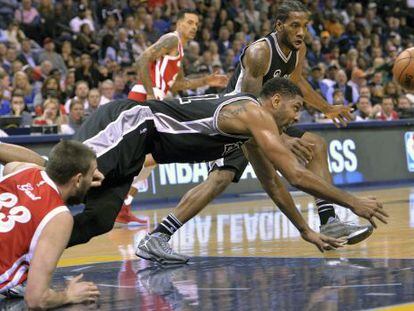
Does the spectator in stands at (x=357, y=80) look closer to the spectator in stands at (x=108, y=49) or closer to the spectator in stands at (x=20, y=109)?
the spectator in stands at (x=108, y=49)

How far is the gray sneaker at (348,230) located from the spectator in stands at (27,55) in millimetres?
9532

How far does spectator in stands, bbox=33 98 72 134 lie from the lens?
13148 millimetres

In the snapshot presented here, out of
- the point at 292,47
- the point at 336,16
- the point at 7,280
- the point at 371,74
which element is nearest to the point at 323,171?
the point at 292,47

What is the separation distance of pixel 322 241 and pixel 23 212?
2.22 m

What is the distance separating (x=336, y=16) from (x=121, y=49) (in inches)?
292

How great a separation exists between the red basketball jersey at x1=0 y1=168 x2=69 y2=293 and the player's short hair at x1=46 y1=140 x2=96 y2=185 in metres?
0.06

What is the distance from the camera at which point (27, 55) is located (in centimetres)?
1627

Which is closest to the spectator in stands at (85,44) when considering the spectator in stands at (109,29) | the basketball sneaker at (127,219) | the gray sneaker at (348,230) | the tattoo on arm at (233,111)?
the spectator in stands at (109,29)

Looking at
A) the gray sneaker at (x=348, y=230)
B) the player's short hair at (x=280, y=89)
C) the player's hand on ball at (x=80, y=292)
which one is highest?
the player's short hair at (x=280, y=89)

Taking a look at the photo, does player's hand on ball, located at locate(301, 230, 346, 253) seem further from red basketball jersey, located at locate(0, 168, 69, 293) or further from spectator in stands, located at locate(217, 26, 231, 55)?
spectator in stands, located at locate(217, 26, 231, 55)

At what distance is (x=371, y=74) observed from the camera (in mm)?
20312

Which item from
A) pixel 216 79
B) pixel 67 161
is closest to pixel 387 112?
pixel 216 79

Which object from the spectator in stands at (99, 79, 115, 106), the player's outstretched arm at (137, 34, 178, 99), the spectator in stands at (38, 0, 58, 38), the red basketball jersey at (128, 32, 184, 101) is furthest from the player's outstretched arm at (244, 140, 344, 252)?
the spectator in stands at (38, 0, 58, 38)

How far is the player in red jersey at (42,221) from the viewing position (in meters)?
4.96
